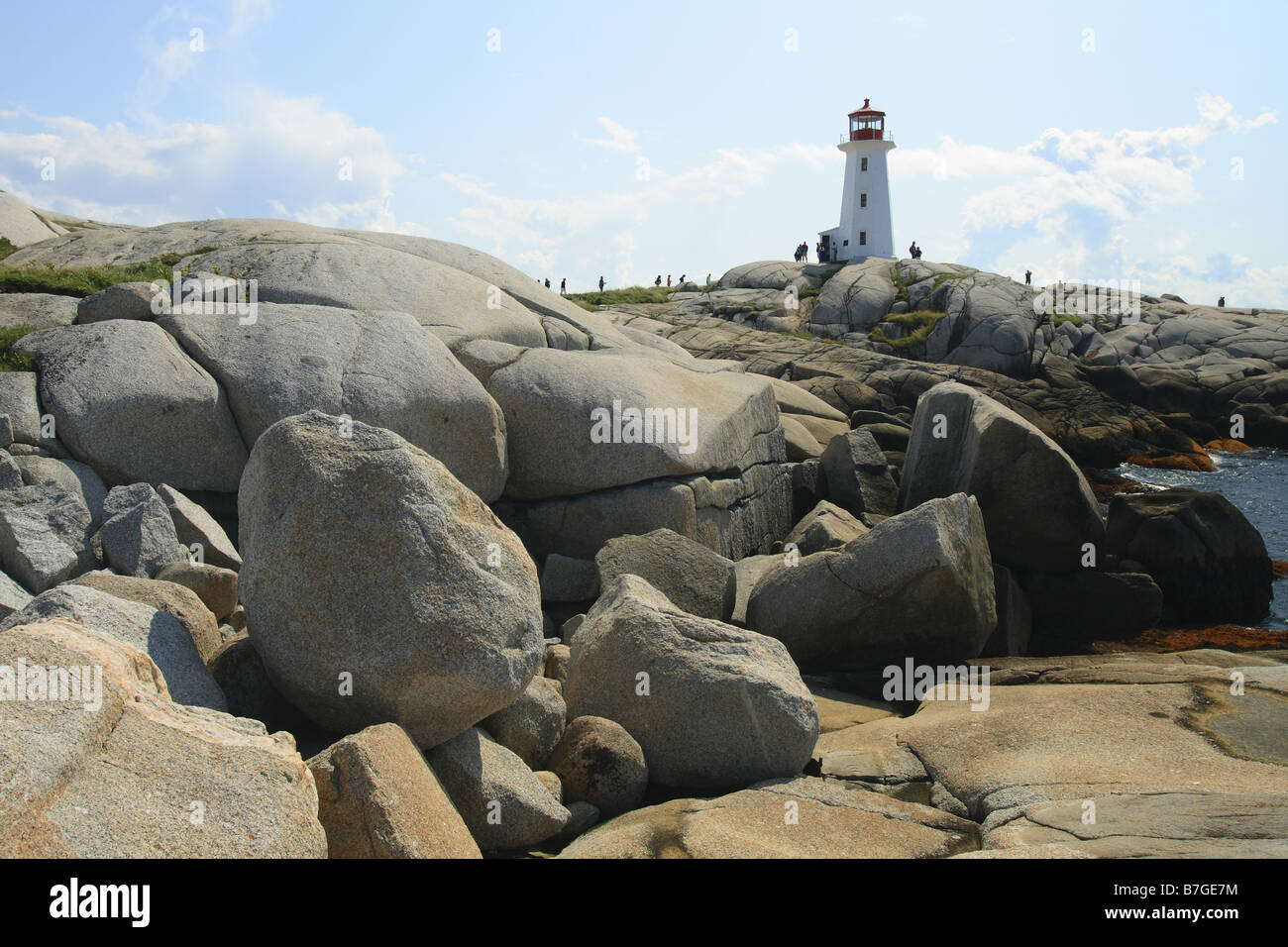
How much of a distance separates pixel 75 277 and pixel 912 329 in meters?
40.0

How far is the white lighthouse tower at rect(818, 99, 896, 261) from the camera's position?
6494 cm

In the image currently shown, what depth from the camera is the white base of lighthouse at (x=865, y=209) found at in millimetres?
64875

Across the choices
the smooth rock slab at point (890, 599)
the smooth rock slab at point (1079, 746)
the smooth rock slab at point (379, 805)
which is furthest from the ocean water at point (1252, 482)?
the smooth rock slab at point (379, 805)

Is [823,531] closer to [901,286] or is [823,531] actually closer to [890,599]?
[890,599]

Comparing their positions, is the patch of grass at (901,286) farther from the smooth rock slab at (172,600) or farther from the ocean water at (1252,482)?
the smooth rock slab at (172,600)

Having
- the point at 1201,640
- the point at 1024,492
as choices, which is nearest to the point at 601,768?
the point at 1024,492

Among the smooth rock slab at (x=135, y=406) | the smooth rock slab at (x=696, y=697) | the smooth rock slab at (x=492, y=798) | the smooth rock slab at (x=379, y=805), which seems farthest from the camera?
the smooth rock slab at (x=135, y=406)

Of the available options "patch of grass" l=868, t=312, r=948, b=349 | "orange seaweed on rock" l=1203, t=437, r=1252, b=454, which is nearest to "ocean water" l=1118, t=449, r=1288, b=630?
"orange seaweed on rock" l=1203, t=437, r=1252, b=454

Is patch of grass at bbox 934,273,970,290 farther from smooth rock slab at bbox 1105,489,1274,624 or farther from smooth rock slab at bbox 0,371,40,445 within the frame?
smooth rock slab at bbox 0,371,40,445

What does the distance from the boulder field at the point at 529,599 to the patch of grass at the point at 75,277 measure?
0.88 ft

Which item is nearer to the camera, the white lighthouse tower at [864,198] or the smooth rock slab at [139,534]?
the smooth rock slab at [139,534]

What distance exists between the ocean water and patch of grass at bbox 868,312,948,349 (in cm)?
1369

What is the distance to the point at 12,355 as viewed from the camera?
11.3m
